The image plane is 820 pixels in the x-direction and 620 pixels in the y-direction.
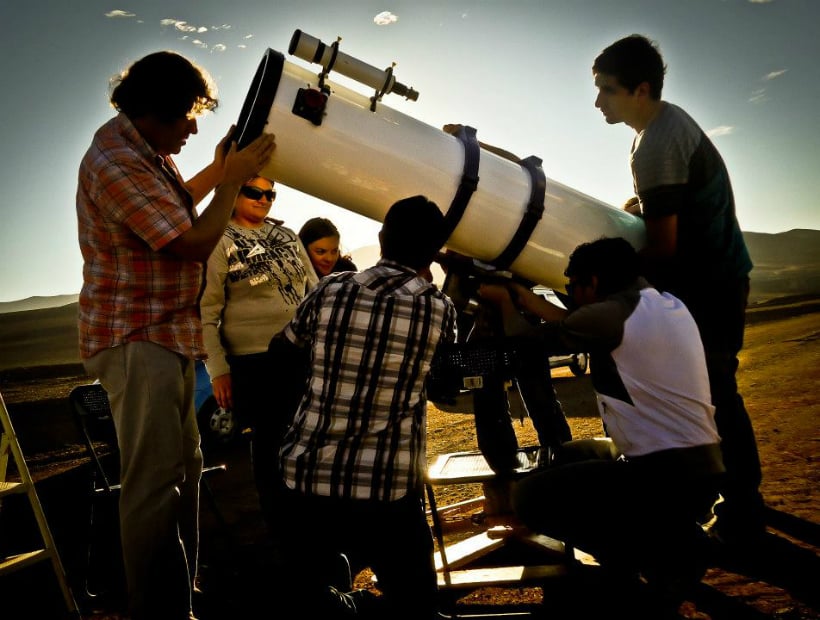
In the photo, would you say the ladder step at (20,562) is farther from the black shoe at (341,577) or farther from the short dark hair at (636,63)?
the short dark hair at (636,63)

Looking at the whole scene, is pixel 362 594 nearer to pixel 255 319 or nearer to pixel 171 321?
pixel 171 321

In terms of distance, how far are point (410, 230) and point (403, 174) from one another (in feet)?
2.18

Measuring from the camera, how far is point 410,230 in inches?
64.0

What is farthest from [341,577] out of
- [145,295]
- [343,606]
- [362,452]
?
[145,295]

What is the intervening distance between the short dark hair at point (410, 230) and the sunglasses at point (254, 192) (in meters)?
1.20

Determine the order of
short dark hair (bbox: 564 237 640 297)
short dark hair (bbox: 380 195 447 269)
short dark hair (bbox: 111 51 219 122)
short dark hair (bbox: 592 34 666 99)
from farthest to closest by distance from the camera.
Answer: short dark hair (bbox: 592 34 666 99) < short dark hair (bbox: 564 237 640 297) < short dark hair (bbox: 111 51 219 122) < short dark hair (bbox: 380 195 447 269)

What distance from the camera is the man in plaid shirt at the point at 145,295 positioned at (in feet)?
5.42

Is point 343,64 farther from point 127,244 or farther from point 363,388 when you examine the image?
point 363,388

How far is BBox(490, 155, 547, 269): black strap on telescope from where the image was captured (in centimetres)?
240

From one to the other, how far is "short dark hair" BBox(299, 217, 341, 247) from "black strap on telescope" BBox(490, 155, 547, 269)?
3.74 ft

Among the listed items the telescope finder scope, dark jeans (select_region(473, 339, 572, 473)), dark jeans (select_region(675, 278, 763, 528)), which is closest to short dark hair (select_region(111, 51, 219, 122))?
the telescope finder scope

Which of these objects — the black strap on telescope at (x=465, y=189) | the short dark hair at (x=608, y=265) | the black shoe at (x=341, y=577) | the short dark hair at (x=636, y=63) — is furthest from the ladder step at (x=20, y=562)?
the short dark hair at (x=636, y=63)

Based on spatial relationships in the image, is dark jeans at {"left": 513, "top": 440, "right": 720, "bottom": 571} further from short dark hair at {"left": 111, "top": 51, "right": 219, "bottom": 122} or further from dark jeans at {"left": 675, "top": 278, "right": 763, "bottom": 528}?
short dark hair at {"left": 111, "top": 51, "right": 219, "bottom": 122}

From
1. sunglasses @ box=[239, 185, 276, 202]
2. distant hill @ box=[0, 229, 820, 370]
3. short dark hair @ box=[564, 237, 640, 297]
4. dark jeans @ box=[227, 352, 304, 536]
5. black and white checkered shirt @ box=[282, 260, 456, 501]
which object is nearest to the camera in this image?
black and white checkered shirt @ box=[282, 260, 456, 501]
